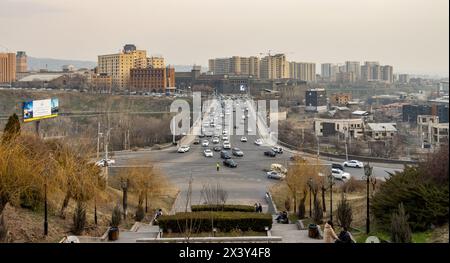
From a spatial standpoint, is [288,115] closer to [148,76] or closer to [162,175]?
[148,76]

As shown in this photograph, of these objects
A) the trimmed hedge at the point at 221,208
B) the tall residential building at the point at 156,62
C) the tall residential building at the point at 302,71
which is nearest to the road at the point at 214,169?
the trimmed hedge at the point at 221,208

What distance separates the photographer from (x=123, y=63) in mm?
7512

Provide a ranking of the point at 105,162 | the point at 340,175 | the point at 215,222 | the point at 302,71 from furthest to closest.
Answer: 1. the point at 302,71
2. the point at 340,175
3. the point at 105,162
4. the point at 215,222

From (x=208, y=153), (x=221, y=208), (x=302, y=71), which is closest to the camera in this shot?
(x=221, y=208)

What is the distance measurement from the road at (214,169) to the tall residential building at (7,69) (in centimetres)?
386

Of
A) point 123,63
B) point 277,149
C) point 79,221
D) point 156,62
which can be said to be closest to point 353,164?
point 277,149

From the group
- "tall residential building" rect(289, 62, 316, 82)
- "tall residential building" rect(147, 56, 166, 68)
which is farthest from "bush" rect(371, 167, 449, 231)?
"tall residential building" rect(289, 62, 316, 82)

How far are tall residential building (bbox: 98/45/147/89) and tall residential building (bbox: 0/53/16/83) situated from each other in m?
2.30

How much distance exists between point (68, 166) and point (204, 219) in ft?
5.07

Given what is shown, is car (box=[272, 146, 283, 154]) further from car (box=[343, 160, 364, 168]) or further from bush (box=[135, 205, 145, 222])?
bush (box=[135, 205, 145, 222])

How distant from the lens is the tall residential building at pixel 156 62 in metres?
6.66

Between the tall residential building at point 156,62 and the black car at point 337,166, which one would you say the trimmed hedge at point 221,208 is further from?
the black car at point 337,166

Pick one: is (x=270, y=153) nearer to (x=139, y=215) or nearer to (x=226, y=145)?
(x=226, y=145)

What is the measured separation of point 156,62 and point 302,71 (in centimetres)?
354
